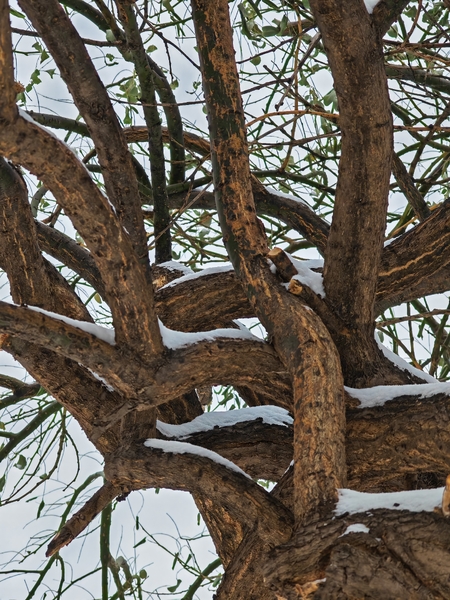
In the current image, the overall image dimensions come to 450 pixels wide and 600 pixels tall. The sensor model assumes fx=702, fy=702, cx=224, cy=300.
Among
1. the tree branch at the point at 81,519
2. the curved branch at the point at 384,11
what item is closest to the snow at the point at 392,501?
the tree branch at the point at 81,519

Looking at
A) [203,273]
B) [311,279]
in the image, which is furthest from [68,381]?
[311,279]

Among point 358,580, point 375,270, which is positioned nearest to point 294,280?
point 375,270

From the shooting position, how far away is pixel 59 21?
5.14 ft

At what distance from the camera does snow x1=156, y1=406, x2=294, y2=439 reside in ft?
7.51

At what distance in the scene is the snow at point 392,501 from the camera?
1400mm

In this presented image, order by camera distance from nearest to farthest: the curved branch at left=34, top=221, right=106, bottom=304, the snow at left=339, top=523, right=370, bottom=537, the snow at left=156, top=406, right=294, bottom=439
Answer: the snow at left=339, top=523, right=370, bottom=537
the snow at left=156, top=406, right=294, bottom=439
the curved branch at left=34, top=221, right=106, bottom=304

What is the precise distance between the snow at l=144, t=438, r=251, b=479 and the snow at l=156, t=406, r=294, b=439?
0.29 metres

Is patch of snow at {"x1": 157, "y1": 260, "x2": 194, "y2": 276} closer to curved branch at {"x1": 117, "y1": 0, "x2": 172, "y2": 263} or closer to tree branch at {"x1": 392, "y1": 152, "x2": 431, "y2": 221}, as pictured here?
curved branch at {"x1": 117, "y1": 0, "x2": 172, "y2": 263}

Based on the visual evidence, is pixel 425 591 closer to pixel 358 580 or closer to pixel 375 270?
pixel 358 580

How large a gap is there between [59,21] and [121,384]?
34.4 inches

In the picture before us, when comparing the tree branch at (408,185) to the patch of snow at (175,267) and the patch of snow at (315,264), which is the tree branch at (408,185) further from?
the patch of snow at (175,267)

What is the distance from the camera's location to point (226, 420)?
2.36 meters

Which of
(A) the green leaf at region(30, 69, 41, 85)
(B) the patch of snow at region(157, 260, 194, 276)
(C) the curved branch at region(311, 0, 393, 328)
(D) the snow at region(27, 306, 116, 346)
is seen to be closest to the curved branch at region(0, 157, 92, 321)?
(D) the snow at region(27, 306, 116, 346)

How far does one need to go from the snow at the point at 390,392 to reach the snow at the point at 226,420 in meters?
0.40
